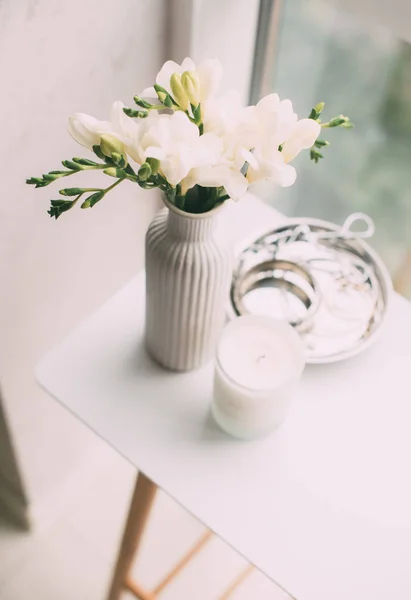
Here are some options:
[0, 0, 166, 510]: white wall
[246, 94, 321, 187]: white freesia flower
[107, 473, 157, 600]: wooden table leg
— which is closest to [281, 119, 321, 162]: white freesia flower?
[246, 94, 321, 187]: white freesia flower

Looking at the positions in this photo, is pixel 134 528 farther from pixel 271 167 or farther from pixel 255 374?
pixel 271 167

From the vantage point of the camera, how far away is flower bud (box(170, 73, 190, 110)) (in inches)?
21.9

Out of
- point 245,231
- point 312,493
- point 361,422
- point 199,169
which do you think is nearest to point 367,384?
point 361,422

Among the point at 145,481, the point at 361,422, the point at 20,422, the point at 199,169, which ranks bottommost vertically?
the point at 20,422

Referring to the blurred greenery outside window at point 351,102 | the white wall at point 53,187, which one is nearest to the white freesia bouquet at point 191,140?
the white wall at point 53,187

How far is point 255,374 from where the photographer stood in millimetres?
696

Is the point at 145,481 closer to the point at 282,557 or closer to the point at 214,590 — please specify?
the point at 282,557

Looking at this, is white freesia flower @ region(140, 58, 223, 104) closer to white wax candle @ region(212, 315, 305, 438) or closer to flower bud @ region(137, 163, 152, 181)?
flower bud @ region(137, 163, 152, 181)

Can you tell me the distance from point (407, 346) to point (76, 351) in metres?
0.41

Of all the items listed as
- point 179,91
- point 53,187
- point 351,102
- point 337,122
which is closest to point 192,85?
point 179,91

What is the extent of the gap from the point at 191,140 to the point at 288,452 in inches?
14.4

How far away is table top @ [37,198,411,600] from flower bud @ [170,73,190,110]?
0.32 meters

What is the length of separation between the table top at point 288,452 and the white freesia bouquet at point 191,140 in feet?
0.86

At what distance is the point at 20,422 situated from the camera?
1.01 metres
